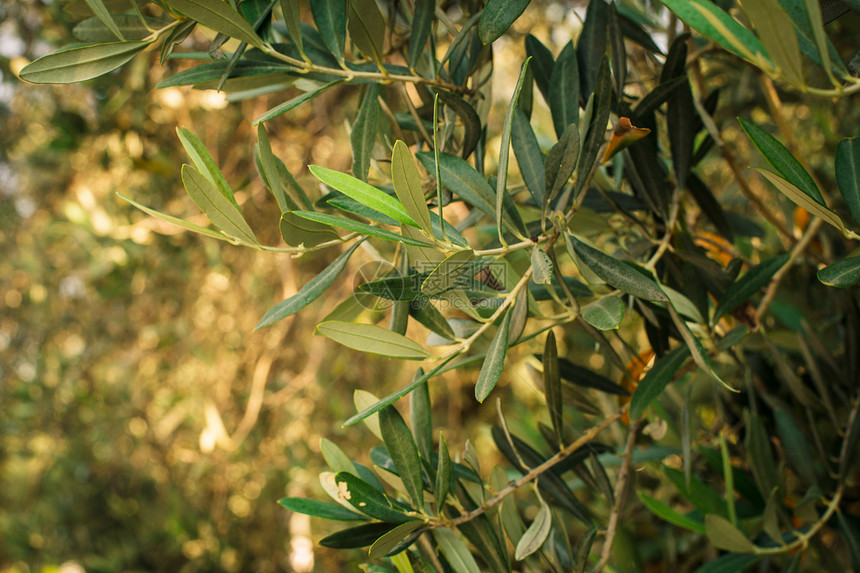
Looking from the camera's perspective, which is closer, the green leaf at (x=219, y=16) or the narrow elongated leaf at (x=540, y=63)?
the green leaf at (x=219, y=16)

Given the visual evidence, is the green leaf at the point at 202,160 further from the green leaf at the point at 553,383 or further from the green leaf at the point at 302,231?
the green leaf at the point at 553,383

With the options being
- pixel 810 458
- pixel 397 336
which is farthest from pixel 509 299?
pixel 810 458

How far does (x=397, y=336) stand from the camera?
0.39 m

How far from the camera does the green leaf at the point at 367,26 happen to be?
39cm

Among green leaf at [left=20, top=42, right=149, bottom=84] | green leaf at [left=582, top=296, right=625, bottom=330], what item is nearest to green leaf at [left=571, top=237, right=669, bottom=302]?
green leaf at [left=582, top=296, right=625, bottom=330]

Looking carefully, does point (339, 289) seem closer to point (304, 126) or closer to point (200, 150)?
point (304, 126)

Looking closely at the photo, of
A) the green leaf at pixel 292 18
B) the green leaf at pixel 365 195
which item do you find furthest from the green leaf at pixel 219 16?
the green leaf at pixel 365 195

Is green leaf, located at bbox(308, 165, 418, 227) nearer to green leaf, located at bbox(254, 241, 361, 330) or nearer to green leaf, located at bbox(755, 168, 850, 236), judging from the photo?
green leaf, located at bbox(254, 241, 361, 330)

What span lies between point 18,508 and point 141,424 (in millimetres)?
694

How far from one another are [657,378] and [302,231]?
0.30 meters

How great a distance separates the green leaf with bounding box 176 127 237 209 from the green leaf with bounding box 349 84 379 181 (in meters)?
0.06

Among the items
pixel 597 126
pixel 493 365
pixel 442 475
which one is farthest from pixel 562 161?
pixel 442 475

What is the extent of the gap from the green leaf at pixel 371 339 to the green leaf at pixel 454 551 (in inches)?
6.2

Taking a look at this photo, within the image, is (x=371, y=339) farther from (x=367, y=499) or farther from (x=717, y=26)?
(x=717, y=26)
